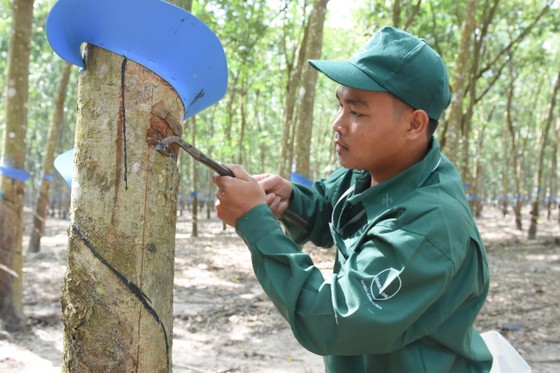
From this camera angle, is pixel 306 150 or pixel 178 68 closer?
pixel 178 68

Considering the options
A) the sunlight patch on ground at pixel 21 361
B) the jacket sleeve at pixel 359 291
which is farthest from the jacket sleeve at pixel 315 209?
the sunlight patch on ground at pixel 21 361

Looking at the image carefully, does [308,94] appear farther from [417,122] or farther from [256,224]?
[256,224]

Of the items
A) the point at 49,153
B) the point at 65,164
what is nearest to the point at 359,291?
the point at 65,164

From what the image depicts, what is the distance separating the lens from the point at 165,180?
3.89ft

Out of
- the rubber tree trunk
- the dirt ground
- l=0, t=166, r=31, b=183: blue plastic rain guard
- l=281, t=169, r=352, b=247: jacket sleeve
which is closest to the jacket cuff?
the rubber tree trunk

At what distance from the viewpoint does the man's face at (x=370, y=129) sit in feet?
4.46

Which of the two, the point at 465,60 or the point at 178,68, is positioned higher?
the point at 465,60

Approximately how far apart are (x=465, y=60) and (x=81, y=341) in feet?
21.7

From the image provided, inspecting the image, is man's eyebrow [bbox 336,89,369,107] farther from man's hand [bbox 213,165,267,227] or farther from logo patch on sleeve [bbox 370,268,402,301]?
logo patch on sleeve [bbox 370,268,402,301]

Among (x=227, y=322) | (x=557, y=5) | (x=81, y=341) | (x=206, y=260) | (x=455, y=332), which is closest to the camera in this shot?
(x=81, y=341)

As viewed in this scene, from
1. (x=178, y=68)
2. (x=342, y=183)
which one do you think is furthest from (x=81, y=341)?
(x=342, y=183)

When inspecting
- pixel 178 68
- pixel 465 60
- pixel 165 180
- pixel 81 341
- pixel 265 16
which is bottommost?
pixel 81 341

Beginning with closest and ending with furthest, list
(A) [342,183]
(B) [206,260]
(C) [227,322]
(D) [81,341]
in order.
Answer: (D) [81,341] < (A) [342,183] < (C) [227,322] < (B) [206,260]

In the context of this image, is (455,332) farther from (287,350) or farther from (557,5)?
(557,5)
